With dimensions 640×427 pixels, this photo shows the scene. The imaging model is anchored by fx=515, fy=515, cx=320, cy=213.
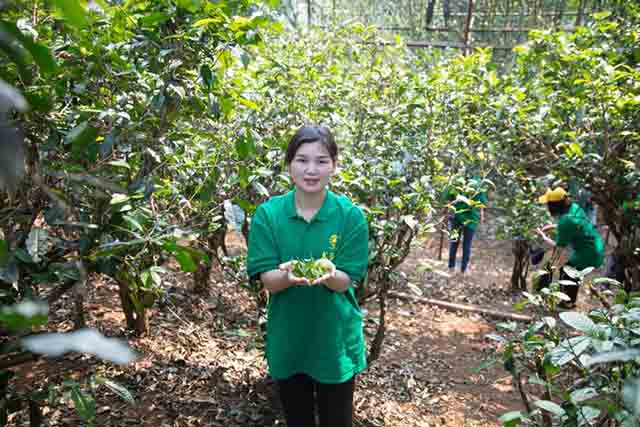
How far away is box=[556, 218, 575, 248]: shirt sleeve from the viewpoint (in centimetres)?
420

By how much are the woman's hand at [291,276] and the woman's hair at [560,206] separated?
130 inches

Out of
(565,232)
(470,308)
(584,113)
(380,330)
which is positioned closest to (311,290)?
(380,330)

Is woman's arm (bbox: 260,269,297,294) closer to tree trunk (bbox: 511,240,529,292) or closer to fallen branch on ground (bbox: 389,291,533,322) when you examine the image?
fallen branch on ground (bbox: 389,291,533,322)


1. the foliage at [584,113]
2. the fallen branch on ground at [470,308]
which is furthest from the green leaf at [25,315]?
the fallen branch on ground at [470,308]

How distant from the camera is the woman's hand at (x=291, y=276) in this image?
1514 mm

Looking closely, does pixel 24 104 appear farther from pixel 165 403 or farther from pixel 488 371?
pixel 488 371

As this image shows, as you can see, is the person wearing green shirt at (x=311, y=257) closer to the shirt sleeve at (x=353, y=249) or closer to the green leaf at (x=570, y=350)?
the shirt sleeve at (x=353, y=249)

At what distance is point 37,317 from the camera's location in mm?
433

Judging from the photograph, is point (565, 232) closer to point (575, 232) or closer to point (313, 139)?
point (575, 232)

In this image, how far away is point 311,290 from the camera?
1704 mm

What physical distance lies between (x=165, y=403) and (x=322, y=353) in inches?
44.4

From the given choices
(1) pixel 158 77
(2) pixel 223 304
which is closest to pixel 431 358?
(2) pixel 223 304

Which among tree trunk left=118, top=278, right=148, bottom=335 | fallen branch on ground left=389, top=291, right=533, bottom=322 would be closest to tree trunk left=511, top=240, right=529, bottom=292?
fallen branch on ground left=389, top=291, right=533, bottom=322

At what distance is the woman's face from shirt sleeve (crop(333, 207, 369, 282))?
16cm
